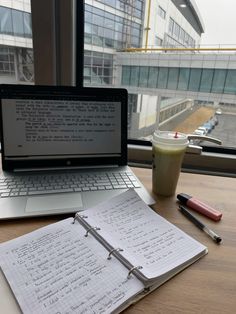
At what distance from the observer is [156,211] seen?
28.3 inches

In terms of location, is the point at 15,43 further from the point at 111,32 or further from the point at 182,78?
the point at 182,78

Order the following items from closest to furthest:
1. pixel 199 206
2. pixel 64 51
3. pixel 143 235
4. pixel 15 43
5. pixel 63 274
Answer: pixel 63 274, pixel 143 235, pixel 199 206, pixel 64 51, pixel 15 43

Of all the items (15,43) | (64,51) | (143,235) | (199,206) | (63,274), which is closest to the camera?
(63,274)

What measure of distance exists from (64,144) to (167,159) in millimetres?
330

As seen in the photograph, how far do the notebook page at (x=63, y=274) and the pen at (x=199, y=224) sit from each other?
0.25 metres

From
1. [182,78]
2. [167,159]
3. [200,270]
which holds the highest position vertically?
[182,78]

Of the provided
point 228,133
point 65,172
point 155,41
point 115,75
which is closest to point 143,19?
point 155,41

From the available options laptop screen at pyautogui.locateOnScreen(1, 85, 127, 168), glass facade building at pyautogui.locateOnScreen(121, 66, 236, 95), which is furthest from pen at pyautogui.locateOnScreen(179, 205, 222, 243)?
glass facade building at pyautogui.locateOnScreen(121, 66, 236, 95)

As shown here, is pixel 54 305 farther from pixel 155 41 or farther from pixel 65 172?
pixel 155 41

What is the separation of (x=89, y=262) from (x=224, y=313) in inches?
9.9

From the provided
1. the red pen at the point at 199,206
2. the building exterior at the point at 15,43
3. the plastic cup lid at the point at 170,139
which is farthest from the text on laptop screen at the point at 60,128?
the building exterior at the point at 15,43

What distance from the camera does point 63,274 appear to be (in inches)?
18.6

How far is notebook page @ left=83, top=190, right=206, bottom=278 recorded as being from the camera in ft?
1.69

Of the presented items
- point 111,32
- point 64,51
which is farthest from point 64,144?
point 111,32
